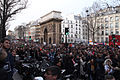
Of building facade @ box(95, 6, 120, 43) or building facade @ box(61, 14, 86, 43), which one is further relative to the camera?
building facade @ box(61, 14, 86, 43)

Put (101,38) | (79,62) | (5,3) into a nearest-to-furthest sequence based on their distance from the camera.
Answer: (79,62), (5,3), (101,38)

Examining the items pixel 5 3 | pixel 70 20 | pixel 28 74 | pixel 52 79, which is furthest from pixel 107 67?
pixel 70 20

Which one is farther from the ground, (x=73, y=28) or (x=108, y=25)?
(x=108, y=25)

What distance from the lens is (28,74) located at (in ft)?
21.8

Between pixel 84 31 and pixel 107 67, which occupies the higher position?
pixel 84 31

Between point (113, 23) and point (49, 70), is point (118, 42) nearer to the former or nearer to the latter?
point (49, 70)

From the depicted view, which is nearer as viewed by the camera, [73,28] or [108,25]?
[108,25]

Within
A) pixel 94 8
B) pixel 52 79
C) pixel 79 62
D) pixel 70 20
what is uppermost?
pixel 70 20

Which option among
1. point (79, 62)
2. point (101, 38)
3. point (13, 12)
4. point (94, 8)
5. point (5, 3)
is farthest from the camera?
point (101, 38)

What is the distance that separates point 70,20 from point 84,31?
11244 millimetres

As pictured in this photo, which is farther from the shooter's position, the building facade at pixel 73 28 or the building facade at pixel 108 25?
the building facade at pixel 73 28

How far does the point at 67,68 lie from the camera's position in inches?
268

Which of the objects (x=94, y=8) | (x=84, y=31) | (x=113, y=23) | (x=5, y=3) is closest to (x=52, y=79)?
(x=5, y=3)

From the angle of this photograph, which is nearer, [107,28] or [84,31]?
[107,28]
